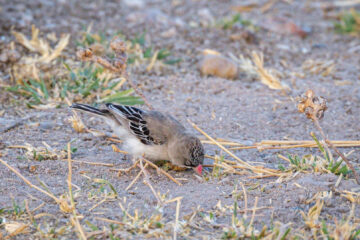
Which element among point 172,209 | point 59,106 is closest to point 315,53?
point 59,106

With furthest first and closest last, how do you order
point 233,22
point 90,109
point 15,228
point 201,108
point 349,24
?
point 349,24 < point 233,22 < point 201,108 < point 90,109 < point 15,228

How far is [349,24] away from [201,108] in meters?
4.26

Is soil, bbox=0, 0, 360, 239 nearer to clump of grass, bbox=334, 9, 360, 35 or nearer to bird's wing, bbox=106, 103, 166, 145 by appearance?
clump of grass, bbox=334, 9, 360, 35

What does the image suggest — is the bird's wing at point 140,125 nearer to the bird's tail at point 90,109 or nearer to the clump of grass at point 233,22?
the bird's tail at point 90,109

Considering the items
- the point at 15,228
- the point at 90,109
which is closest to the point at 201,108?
the point at 90,109

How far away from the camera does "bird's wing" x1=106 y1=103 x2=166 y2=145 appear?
201 inches

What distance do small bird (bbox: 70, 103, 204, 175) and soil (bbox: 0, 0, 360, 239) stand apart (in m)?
0.16

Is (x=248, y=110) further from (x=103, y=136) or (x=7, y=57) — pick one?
(x=7, y=57)

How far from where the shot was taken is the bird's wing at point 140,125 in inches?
201

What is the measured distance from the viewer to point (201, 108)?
21.2ft

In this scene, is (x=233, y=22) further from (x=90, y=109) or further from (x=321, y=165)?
(x=321, y=165)

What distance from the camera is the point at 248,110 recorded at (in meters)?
6.46

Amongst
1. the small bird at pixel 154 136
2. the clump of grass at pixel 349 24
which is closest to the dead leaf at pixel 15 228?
the small bird at pixel 154 136

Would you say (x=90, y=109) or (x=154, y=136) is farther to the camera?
(x=90, y=109)
